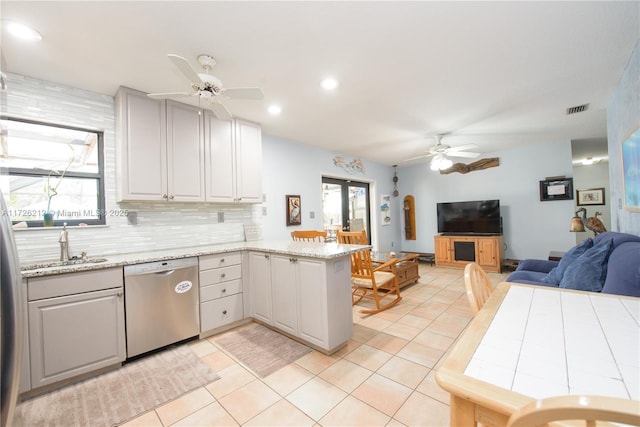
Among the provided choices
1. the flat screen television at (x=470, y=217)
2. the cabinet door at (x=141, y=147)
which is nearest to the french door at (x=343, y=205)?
the flat screen television at (x=470, y=217)

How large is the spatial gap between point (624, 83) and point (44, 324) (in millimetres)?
5248

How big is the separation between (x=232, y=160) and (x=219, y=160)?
0.54ft

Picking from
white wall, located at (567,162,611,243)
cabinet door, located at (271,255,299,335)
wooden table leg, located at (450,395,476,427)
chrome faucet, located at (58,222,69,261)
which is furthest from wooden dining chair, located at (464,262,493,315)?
white wall, located at (567,162,611,243)

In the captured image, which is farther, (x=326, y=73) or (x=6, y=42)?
(x=326, y=73)

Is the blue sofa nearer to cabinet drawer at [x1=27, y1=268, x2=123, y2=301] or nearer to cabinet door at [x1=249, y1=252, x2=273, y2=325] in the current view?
cabinet door at [x1=249, y1=252, x2=273, y2=325]

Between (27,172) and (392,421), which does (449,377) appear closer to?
(392,421)

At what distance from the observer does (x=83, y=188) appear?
2.51 meters

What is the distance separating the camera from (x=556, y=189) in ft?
16.0

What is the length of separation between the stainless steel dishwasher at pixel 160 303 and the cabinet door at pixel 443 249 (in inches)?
195

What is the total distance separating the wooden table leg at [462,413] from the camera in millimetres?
668

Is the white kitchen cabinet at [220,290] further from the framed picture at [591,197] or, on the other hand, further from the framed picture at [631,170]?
the framed picture at [591,197]

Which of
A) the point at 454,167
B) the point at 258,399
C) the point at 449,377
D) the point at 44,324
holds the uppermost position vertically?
the point at 454,167

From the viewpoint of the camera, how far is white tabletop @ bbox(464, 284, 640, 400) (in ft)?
2.15

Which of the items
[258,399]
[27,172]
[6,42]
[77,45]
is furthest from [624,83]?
[27,172]
